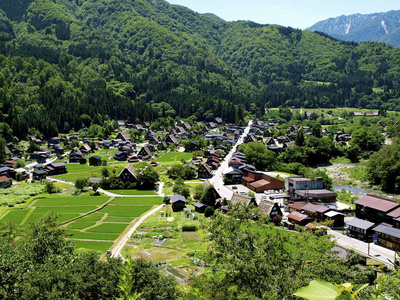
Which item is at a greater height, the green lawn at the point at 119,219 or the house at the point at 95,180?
the house at the point at 95,180

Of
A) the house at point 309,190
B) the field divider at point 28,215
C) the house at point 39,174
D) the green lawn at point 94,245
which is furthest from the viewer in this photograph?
the house at point 39,174

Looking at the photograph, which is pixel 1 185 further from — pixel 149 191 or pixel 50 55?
pixel 50 55

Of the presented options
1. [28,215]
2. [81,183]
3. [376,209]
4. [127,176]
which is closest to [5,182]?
[81,183]

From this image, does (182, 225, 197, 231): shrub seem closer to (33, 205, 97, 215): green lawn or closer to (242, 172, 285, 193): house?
(33, 205, 97, 215): green lawn

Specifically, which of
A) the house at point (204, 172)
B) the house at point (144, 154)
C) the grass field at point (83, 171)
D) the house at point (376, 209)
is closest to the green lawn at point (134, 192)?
the grass field at point (83, 171)

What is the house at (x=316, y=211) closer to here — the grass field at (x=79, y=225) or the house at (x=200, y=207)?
the house at (x=200, y=207)

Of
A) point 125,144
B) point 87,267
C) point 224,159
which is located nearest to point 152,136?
point 125,144
